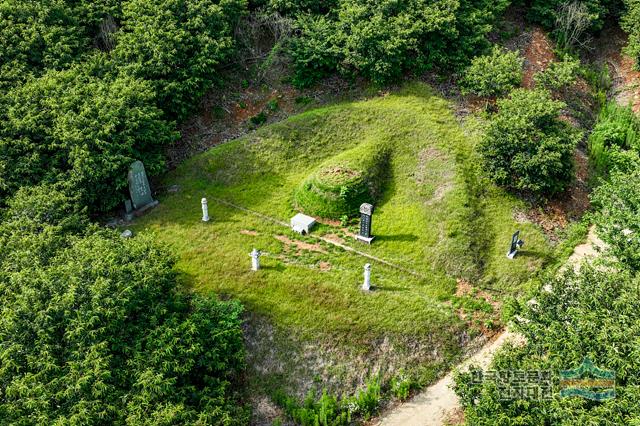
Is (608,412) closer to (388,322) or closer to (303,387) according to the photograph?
(388,322)

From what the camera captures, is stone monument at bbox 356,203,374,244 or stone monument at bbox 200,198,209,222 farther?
stone monument at bbox 200,198,209,222

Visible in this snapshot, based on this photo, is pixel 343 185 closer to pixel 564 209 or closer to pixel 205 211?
pixel 205 211

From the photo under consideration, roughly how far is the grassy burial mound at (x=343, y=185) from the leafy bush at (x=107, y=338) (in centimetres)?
697

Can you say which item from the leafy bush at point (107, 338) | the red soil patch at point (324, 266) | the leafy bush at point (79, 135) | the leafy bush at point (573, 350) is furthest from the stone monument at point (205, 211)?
the leafy bush at point (573, 350)

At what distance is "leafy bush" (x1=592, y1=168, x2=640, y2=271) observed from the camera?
18.3m

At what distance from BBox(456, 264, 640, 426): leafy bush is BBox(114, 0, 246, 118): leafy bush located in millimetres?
18313

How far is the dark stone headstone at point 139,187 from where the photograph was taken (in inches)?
904

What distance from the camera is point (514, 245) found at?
2192 cm

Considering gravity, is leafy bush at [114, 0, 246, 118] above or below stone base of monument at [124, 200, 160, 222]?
above

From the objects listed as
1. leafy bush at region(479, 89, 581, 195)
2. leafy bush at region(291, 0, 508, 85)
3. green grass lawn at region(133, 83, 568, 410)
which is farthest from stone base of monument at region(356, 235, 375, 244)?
leafy bush at region(291, 0, 508, 85)

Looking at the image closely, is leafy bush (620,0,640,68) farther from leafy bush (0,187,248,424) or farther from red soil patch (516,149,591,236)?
leafy bush (0,187,248,424)

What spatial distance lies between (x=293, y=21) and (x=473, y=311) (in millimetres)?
18862

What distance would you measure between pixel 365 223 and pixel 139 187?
9.81 meters

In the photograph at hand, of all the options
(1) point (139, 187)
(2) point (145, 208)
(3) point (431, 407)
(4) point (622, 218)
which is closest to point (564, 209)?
(4) point (622, 218)
